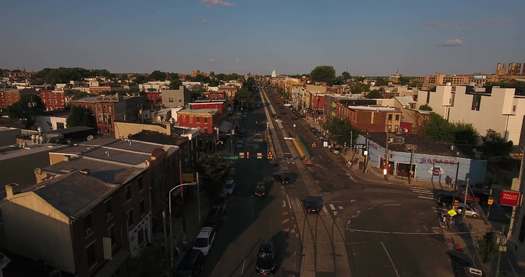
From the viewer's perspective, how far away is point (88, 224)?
22.9 m

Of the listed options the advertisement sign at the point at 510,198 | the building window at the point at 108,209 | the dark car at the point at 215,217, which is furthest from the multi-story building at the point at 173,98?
the advertisement sign at the point at 510,198

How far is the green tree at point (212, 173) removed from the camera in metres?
38.8

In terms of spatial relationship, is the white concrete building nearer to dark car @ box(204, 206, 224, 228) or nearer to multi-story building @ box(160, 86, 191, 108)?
dark car @ box(204, 206, 224, 228)

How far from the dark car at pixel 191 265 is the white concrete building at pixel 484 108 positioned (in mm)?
66503

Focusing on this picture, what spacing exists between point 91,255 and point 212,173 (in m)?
17.1

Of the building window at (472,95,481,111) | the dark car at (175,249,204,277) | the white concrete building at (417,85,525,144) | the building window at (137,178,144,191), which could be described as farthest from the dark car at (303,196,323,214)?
the building window at (472,95,481,111)

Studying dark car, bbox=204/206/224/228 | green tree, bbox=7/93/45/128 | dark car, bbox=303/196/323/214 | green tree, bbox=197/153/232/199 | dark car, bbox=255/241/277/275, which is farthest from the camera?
green tree, bbox=7/93/45/128

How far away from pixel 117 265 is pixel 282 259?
12.6 m

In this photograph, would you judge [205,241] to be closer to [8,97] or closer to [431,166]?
[431,166]

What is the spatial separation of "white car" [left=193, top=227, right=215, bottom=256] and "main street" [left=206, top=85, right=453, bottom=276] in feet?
2.53

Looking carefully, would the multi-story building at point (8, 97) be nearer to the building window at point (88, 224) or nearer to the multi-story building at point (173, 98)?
the multi-story building at point (173, 98)

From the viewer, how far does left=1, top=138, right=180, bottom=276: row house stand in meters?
21.3

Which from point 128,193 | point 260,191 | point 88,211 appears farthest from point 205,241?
point 260,191

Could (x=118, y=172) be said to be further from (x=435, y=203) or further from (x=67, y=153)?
(x=435, y=203)
